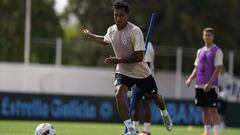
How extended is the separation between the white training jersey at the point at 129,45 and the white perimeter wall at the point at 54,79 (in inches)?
767

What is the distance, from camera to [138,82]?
14.5 metres

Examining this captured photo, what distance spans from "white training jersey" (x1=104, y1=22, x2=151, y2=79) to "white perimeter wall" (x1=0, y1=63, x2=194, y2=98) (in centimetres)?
1948

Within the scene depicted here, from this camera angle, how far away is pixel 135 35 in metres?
14.1

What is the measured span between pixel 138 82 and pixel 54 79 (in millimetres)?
21465

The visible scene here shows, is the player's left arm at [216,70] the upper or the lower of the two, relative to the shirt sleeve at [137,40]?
lower

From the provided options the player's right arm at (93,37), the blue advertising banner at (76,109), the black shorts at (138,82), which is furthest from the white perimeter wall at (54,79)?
the black shorts at (138,82)

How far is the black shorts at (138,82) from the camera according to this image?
14312 mm

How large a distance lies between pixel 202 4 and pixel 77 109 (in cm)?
1899

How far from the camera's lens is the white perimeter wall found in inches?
1380

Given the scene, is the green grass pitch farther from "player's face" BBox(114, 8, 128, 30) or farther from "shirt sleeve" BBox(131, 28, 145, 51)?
"player's face" BBox(114, 8, 128, 30)

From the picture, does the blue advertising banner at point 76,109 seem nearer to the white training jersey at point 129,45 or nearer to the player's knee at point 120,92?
the white training jersey at point 129,45

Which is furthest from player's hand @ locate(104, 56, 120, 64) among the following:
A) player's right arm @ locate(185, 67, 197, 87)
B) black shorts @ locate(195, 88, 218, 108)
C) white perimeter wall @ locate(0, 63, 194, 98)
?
white perimeter wall @ locate(0, 63, 194, 98)

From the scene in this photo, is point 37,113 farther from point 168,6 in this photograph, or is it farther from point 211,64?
point 168,6

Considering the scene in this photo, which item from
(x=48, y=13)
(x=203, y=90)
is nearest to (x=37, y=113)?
(x=203, y=90)
